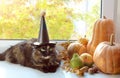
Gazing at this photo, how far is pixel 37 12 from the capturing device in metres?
1.37

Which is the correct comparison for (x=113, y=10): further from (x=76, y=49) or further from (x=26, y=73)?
(x=26, y=73)

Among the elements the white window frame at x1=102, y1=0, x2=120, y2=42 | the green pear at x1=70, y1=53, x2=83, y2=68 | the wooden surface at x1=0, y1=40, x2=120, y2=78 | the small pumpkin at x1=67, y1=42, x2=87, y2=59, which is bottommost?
the wooden surface at x1=0, y1=40, x2=120, y2=78

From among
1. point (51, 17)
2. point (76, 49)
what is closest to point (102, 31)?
point (76, 49)

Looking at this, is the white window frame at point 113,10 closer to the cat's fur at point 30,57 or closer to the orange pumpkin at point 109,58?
the orange pumpkin at point 109,58

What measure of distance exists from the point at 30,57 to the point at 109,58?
0.39 meters

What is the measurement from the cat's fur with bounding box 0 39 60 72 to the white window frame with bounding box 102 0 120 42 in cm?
41

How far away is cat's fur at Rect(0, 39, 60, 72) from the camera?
1.11 metres

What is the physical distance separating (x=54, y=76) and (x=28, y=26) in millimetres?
428

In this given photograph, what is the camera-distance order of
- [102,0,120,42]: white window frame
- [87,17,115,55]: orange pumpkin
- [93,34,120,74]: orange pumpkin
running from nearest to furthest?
[93,34,120,74]: orange pumpkin, [87,17,115,55]: orange pumpkin, [102,0,120,42]: white window frame

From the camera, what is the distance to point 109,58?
105 centimetres

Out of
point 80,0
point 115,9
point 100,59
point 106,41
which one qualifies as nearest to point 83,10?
point 80,0

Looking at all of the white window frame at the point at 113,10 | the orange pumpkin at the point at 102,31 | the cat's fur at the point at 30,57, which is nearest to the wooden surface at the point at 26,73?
the cat's fur at the point at 30,57

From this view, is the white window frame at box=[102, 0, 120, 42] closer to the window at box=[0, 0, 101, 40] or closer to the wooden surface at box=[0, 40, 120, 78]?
the window at box=[0, 0, 101, 40]

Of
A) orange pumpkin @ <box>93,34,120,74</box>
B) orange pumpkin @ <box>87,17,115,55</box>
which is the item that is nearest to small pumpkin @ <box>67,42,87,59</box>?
orange pumpkin @ <box>87,17,115,55</box>
